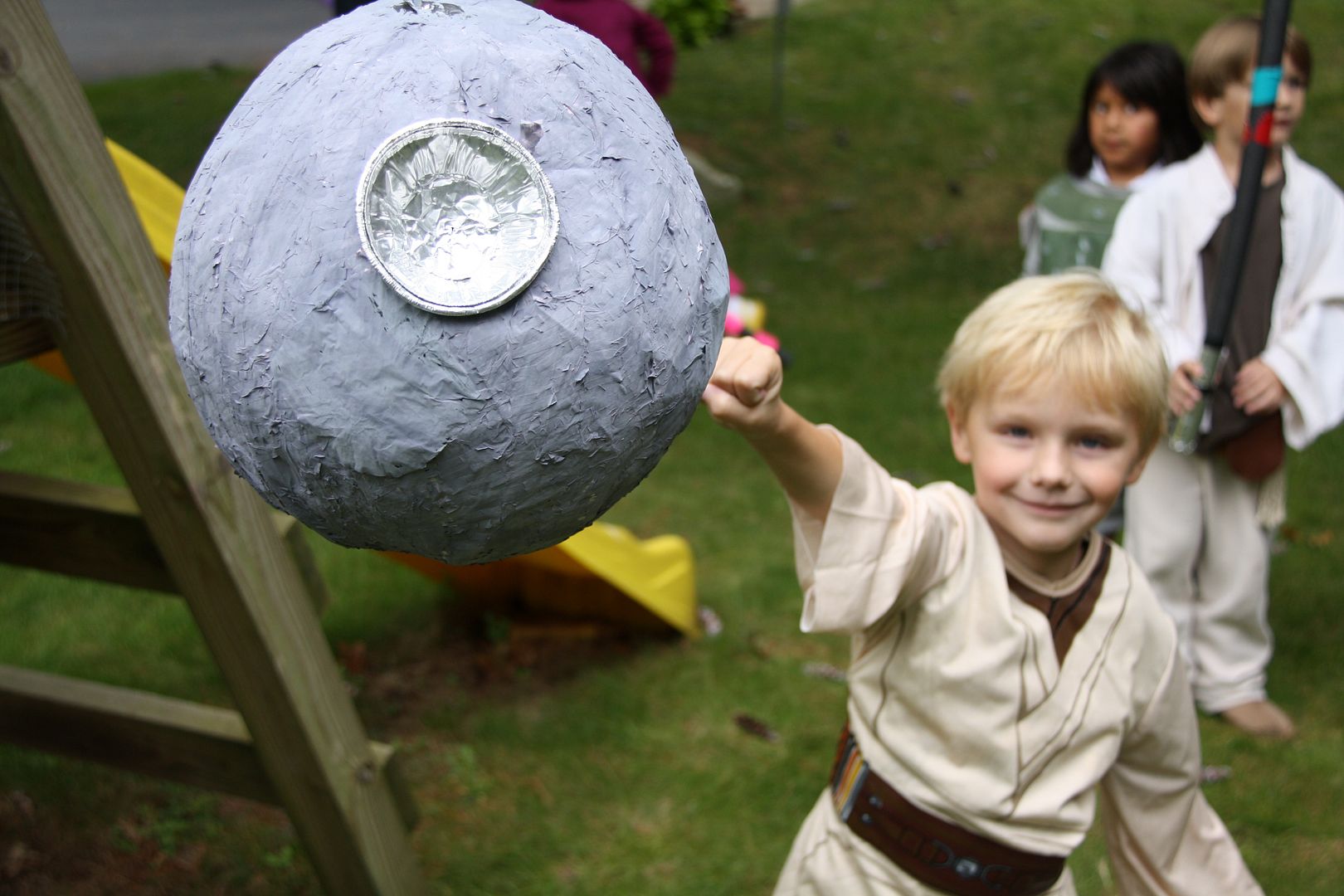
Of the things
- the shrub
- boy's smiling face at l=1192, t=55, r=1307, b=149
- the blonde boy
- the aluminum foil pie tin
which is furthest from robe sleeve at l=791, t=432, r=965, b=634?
the shrub

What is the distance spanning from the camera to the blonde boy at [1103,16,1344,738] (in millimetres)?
3322

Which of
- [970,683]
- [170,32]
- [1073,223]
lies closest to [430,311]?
[970,683]

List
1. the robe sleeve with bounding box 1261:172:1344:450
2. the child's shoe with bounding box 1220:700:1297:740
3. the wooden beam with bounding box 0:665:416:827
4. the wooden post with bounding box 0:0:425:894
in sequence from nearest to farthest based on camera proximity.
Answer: the wooden post with bounding box 0:0:425:894 < the wooden beam with bounding box 0:665:416:827 < the robe sleeve with bounding box 1261:172:1344:450 < the child's shoe with bounding box 1220:700:1297:740

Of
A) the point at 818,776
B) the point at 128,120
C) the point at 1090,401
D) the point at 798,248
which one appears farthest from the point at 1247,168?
the point at 128,120

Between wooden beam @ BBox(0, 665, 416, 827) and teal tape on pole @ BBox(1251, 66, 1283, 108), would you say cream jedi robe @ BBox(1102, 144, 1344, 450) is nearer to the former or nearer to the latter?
teal tape on pole @ BBox(1251, 66, 1283, 108)

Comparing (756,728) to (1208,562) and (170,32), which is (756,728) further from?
(170,32)

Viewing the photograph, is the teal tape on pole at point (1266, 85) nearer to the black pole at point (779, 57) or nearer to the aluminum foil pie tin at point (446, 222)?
the aluminum foil pie tin at point (446, 222)

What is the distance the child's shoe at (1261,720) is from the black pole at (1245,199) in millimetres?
994

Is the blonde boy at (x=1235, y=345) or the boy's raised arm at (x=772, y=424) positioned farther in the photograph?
the blonde boy at (x=1235, y=345)

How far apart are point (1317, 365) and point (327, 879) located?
2.91 m

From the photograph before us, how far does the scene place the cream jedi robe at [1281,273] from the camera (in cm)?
331

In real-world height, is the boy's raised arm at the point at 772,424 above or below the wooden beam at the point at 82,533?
above

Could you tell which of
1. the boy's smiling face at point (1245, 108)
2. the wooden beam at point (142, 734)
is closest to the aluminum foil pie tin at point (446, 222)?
the wooden beam at point (142, 734)

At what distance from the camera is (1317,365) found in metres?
3.32
